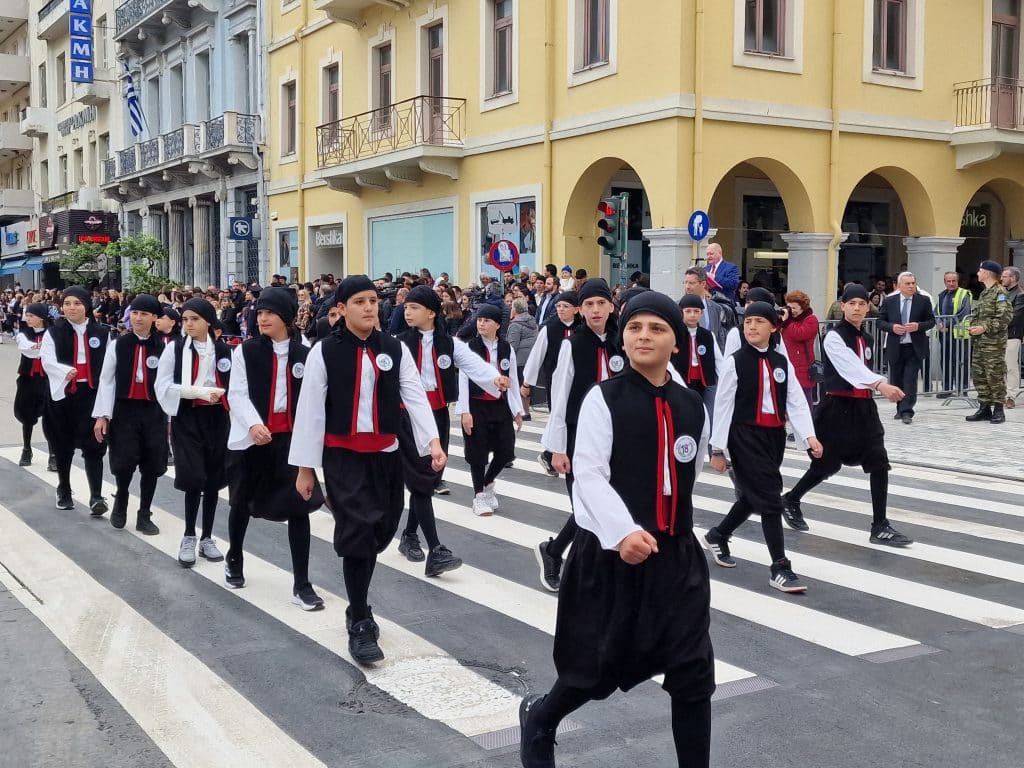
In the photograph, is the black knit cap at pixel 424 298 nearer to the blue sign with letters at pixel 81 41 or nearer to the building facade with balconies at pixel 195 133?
the building facade with balconies at pixel 195 133

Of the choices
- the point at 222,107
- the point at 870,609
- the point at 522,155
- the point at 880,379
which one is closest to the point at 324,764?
the point at 870,609

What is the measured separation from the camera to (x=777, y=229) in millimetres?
23719

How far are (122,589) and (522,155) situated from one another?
616 inches

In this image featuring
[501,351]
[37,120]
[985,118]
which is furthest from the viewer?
[37,120]

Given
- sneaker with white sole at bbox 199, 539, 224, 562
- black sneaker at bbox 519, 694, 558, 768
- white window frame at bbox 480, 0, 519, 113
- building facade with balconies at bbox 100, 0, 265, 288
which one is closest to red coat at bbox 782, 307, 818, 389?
sneaker with white sole at bbox 199, 539, 224, 562

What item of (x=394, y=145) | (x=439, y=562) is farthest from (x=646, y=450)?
(x=394, y=145)

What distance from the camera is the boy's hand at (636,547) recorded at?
3.68 m

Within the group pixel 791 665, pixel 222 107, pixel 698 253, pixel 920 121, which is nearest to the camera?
pixel 791 665

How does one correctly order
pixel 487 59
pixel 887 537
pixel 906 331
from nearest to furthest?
pixel 887 537
pixel 906 331
pixel 487 59

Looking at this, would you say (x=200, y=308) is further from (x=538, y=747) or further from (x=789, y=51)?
(x=789, y=51)

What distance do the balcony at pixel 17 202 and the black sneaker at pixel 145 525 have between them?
5082 cm

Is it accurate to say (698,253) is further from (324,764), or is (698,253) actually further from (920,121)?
(324,764)

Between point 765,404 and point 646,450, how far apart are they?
11.1 feet

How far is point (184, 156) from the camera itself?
33.5 metres
